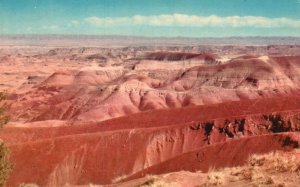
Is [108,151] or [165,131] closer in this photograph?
[108,151]

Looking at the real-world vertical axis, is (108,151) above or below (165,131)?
below

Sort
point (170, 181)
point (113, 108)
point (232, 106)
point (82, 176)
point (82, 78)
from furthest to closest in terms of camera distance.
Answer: point (82, 78), point (113, 108), point (232, 106), point (82, 176), point (170, 181)

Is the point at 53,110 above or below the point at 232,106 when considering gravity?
below

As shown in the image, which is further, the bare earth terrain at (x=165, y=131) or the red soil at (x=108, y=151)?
the red soil at (x=108, y=151)

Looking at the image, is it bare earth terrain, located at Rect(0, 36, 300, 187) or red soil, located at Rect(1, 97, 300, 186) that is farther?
red soil, located at Rect(1, 97, 300, 186)

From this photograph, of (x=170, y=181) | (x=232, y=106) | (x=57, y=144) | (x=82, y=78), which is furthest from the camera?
(x=82, y=78)

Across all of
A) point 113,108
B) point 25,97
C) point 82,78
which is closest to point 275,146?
point 113,108

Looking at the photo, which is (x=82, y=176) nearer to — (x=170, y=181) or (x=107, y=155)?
(x=107, y=155)

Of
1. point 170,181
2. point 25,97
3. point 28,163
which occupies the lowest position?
point 25,97
